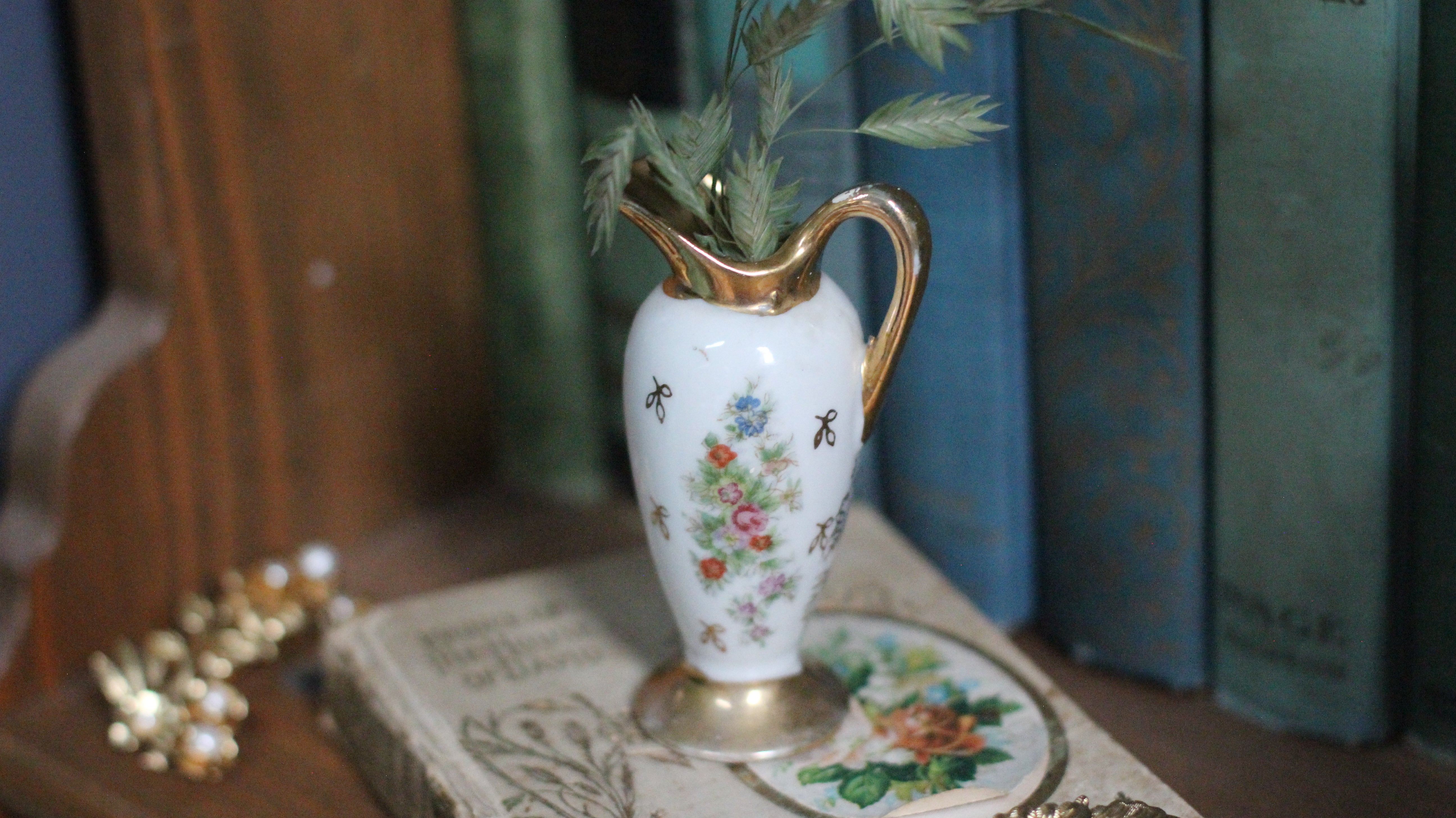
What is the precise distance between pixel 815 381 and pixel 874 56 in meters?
0.19

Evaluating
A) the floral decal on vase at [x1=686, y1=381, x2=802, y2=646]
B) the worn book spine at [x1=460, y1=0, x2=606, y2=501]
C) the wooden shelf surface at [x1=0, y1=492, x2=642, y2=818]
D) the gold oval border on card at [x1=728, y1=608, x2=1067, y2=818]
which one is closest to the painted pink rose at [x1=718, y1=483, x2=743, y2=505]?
the floral decal on vase at [x1=686, y1=381, x2=802, y2=646]

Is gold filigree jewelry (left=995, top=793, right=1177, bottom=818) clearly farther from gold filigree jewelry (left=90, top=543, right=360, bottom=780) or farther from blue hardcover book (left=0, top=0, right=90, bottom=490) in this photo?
blue hardcover book (left=0, top=0, right=90, bottom=490)

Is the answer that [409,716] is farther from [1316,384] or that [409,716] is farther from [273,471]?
[1316,384]

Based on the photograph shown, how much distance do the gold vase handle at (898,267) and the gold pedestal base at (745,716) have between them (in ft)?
0.36

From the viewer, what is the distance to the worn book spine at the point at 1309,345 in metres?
0.48

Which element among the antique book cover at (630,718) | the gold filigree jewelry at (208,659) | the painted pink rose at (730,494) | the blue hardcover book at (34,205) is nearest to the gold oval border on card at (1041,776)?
the antique book cover at (630,718)

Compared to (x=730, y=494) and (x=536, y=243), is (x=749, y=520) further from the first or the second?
(x=536, y=243)

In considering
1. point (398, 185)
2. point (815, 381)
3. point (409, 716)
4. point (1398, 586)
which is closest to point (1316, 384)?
point (1398, 586)

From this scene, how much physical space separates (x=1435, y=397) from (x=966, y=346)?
0.19m

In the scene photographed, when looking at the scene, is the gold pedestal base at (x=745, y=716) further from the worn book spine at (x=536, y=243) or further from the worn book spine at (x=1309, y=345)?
the worn book spine at (x=536, y=243)

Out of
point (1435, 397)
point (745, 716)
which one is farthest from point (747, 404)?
point (1435, 397)

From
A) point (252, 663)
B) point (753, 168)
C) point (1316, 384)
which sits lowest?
point (252, 663)

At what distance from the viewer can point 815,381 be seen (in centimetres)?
47

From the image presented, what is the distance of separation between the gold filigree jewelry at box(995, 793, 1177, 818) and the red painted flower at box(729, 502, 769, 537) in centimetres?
12
